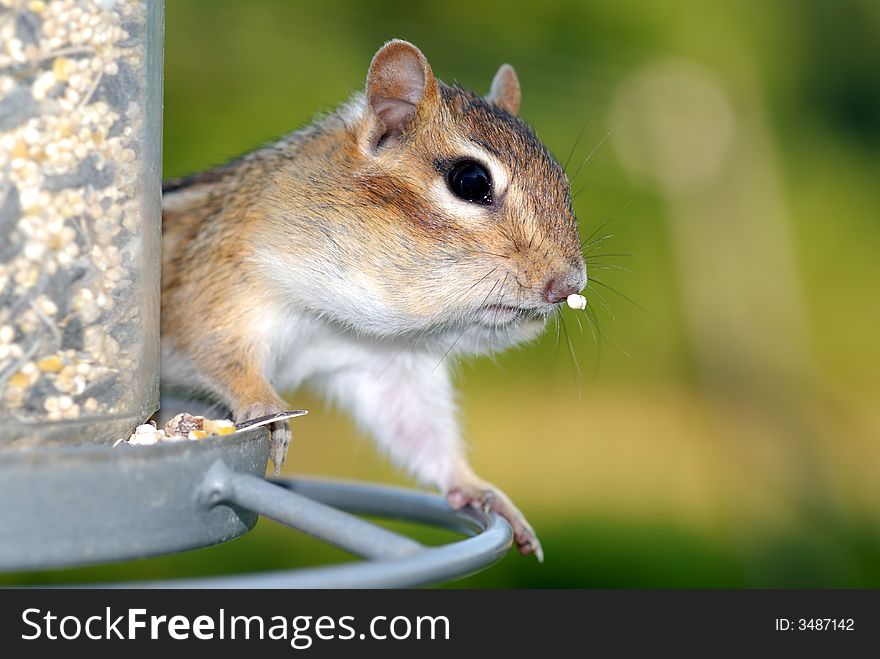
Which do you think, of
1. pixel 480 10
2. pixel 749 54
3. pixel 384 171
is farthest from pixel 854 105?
pixel 384 171


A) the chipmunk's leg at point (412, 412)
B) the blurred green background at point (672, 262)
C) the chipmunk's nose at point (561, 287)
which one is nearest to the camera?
the chipmunk's nose at point (561, 287)

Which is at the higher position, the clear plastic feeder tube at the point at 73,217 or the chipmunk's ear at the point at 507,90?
the chipmunk's ear at the point at 507,90

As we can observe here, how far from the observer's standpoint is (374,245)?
120 inches

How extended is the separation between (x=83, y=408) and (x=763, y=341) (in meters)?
6.46

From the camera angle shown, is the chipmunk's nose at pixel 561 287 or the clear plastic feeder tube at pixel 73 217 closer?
the clear plastic feeder tube at pixel 73 217

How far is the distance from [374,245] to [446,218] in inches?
8.1

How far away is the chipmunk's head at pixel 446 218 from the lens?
301 centimetres

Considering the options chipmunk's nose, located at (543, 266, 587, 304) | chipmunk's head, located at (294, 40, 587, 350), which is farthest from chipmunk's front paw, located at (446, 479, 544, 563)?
chipmunk's nose, located at (543, 266, 587, 304)

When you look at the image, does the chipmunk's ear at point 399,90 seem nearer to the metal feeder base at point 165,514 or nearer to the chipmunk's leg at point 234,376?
the chipmunk's leg at point 234,376

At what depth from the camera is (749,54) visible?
794 centimetres

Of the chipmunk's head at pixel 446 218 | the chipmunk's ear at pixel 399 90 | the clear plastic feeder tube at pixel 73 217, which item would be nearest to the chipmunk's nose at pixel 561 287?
the chipmunk's head at pixel 446 218

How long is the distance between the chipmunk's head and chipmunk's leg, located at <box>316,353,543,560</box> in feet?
2.03

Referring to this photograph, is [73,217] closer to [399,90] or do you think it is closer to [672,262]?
[399,90]

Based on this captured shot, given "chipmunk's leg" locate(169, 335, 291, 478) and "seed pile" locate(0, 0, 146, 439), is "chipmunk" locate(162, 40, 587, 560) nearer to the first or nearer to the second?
"chipmunk's leg" locate(169, 335, 291, 478)
